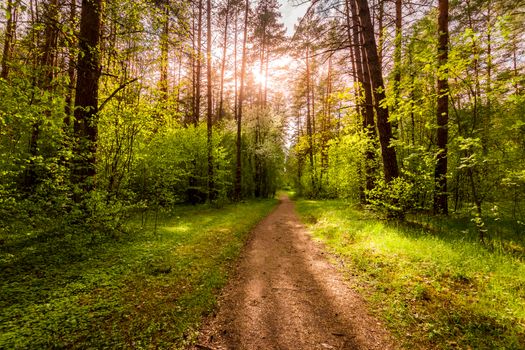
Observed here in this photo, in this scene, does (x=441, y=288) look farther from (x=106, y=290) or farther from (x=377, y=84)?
(x=377, y=84)

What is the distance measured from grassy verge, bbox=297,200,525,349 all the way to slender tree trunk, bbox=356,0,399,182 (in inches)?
108

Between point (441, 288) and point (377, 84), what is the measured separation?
268 inches

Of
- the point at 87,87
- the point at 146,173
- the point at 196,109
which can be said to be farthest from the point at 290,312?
the point at 196,109

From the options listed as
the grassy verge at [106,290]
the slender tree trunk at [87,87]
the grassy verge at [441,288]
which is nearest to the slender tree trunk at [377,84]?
the grassy verge at [441,288]

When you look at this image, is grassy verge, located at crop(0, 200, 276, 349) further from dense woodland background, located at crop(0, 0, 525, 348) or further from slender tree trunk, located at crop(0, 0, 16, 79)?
slender tree trunk, located at crop(0, 0, 16, 79)

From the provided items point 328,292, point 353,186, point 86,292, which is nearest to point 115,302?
point 86,292

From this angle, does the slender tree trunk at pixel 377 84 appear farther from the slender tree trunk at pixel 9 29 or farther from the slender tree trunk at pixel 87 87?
the slender tree trunk at pixel 9 29

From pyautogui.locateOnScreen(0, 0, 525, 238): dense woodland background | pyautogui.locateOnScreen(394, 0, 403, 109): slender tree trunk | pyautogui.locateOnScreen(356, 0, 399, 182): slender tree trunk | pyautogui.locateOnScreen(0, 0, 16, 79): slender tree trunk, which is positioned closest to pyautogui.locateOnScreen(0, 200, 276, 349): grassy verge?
pyautogui.locateOnScreen(0, 0, 525, 238): dense woodland background

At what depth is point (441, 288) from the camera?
4422 millimetres

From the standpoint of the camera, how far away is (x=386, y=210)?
904 centimetres

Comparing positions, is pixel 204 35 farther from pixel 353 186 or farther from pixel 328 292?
pixel 328 292

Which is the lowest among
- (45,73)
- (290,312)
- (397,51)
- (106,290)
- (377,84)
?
(290,312)

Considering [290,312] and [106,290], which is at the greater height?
[106,290]

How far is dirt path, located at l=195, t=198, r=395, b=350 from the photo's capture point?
11.3 ft
